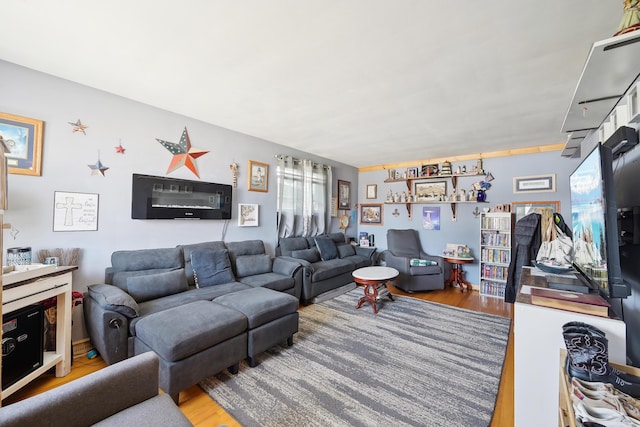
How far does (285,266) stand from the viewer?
353 cm

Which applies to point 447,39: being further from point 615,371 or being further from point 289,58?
point 615,371

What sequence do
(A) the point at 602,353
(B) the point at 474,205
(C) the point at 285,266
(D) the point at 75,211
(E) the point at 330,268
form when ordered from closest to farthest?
(A) the point at 602,353 → (D) the point at 75,211 → (C) the point at 285,266 → (E) the point at 330,268 → (B) the point at 474,205

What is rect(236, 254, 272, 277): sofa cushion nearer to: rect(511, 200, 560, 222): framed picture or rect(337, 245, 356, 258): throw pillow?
rect(337, 245, 356, 258): throw pillow

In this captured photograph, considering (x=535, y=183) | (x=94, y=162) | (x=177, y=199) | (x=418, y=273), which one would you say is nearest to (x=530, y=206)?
(x=535, y=183)

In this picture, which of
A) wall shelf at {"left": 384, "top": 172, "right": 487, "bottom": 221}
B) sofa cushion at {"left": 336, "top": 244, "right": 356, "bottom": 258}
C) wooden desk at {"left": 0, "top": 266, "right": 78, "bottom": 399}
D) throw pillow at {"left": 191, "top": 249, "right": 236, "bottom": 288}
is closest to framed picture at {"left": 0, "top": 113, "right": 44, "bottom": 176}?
wooden desk at {"left": 0, "top": 266, "right": 78, "bottom": 399}

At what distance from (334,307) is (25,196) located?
3.31 m

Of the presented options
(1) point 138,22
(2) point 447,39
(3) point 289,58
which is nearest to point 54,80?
(1) point 138,22

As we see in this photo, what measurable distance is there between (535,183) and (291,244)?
405 cm

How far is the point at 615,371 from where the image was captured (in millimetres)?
932

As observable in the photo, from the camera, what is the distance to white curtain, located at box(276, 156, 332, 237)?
4.33 metres

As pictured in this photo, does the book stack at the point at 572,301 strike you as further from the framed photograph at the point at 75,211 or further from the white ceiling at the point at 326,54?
the framed photograph at the point at 75,211

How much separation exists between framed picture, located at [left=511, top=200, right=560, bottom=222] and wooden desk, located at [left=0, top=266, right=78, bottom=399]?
556 centimetres

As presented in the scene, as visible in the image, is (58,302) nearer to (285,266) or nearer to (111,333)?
(111,333)

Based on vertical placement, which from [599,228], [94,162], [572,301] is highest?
[94,162]
